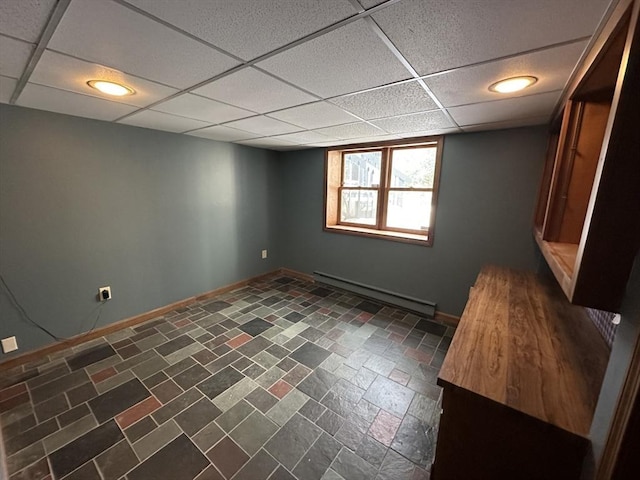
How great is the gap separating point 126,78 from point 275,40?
3.43 ft

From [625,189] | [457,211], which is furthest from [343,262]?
[625,189]

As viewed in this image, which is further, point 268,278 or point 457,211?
point 268,278

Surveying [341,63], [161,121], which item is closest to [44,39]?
[341,63]

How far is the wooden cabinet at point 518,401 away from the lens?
3.00 ft

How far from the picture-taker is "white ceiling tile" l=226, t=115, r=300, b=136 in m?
2.42

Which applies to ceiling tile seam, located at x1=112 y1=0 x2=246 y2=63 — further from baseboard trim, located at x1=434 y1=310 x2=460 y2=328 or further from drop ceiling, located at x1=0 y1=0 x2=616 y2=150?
baseboard trim, located at x1=434 y1=310 x2=460 y2=328

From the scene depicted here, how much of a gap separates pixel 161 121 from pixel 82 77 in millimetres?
1069

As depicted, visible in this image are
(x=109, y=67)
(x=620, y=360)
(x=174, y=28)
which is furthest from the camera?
(x=109, y=67)

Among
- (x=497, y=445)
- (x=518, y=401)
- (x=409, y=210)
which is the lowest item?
(x=497, y=445)

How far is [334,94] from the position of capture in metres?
1.74

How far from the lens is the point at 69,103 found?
2.02 m

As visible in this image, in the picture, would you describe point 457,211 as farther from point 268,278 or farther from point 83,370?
point 83,370

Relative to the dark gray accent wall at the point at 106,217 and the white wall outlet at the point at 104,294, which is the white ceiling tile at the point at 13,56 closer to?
the dark gray accent wall at the point at 106,217

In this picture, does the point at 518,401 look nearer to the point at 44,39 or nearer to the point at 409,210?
the point at 44,39
